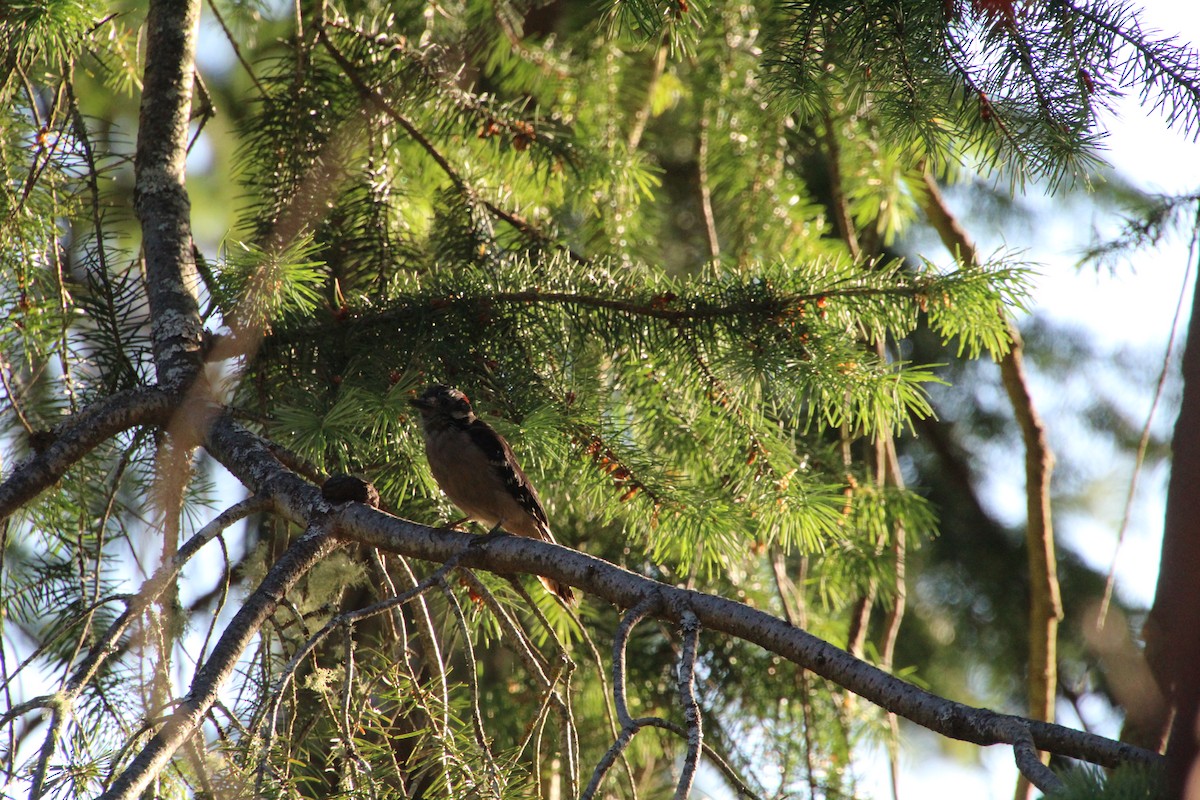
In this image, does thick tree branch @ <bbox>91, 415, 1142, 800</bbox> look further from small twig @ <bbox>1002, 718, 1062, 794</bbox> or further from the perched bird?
the perched bird

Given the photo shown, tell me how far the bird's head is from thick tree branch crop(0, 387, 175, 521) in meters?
0.59

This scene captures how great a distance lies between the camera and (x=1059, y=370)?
5.63 meters

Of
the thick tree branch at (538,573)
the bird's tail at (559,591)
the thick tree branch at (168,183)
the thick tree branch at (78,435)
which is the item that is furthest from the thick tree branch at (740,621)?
the bird's tail at (559,591)

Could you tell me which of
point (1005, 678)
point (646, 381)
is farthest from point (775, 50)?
point (1005, 678)

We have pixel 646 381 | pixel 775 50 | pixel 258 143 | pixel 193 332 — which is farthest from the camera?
pixel 258 143

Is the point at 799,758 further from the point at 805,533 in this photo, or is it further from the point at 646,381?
the point at 646,381

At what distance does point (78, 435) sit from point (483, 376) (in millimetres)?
914

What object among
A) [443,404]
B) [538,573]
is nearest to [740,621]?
[538,573]

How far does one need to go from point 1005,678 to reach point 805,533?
10.3ft

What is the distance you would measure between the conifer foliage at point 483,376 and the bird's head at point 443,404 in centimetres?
10

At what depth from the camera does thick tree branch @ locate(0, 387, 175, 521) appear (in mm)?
2139

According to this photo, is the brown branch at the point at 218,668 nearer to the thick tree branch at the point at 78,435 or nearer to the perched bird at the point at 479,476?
the thick tree branch at the point at 78,435

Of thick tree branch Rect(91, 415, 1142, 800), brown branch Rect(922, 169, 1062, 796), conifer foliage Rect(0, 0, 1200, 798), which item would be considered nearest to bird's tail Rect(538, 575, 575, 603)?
conifer foliage Rect(0, 0, 1200, 798)

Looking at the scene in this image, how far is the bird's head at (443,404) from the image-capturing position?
258 cm
